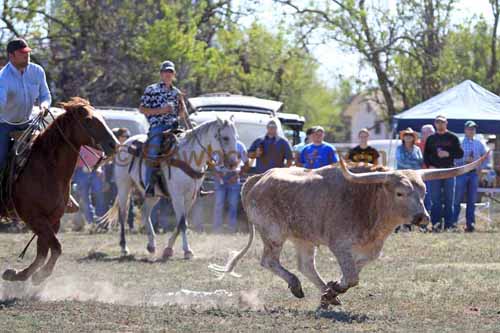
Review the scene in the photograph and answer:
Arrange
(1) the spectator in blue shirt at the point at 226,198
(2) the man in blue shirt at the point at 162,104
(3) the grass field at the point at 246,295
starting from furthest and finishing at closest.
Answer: (1) the spectator in blue shirt at the point at 226,198, (2) the man in blue shirt at the point at 162,104, (3) the grass field at the point at 246,295

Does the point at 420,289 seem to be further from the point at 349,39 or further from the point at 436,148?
the point at 349,39

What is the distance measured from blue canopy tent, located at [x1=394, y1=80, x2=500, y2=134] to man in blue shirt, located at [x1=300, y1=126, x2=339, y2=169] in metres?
3.92

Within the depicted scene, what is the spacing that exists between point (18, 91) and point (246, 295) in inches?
117

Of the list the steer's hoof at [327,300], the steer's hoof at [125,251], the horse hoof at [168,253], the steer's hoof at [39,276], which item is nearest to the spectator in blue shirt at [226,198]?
the steer's hoof at [125,251]

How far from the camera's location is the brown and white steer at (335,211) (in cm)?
895

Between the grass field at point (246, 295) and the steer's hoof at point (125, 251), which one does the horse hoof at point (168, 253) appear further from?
the steer's hoof at point (125, 251)

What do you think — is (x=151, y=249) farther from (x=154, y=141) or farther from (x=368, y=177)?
(x=368, y=177)

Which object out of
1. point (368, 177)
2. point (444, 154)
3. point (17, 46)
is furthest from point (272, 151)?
point (368, 177)

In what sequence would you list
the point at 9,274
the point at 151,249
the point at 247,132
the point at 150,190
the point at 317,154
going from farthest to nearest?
the point at 247,132
the point at 317,154
the point at 150,190
the point at 151,249
the point at 9,274

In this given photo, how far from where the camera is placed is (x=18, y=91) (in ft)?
33.7

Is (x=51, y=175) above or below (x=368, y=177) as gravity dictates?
below

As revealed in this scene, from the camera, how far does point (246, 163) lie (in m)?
18.7

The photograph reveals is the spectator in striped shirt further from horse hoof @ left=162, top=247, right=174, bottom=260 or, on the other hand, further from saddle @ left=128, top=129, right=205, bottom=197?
horse hoof @ left=162, top=247, right=174, bottom=260

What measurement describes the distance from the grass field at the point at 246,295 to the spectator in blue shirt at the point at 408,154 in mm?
3005
